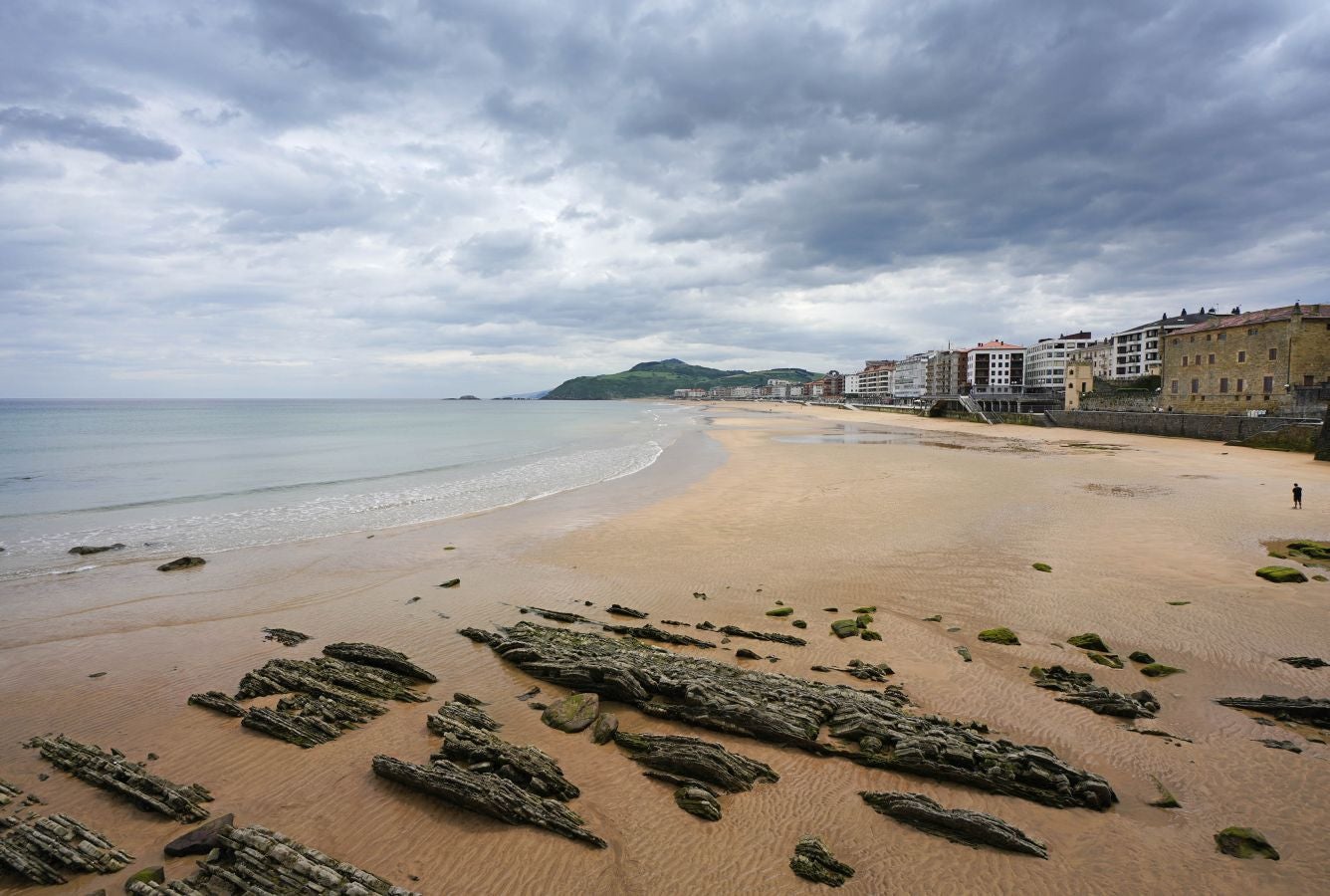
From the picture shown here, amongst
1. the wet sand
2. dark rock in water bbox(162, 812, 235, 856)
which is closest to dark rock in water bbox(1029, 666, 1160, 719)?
the wet sand

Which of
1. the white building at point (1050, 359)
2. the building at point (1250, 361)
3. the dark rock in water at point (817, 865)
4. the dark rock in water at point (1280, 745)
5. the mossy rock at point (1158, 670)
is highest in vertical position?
the white building at point (1050, 359)

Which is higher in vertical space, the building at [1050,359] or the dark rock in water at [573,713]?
the building at [1050,359]

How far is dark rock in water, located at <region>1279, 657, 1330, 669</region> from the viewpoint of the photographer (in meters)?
9.48

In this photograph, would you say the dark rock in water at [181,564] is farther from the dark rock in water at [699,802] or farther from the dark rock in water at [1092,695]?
the dark rock in water at [1092,695]

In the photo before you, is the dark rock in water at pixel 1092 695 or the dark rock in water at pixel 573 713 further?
the dark rock in water at pixel 1092 695

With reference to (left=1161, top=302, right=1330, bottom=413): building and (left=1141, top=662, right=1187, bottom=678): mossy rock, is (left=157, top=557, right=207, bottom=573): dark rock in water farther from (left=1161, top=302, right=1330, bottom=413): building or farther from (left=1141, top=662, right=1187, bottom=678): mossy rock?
(left=1161, top=302, right=1330, bottom=413): building

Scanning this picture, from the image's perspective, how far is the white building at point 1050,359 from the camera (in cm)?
13188

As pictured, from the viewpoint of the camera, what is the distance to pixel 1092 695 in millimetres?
8617

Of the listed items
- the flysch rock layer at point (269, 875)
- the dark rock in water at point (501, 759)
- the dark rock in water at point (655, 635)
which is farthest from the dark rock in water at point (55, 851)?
the dark rock in water at point (655, 635)

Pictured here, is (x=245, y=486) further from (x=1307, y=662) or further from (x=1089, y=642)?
(x=1307, y=662)

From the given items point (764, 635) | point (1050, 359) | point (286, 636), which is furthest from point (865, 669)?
point (1050, 359)

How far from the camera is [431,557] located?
16781mm

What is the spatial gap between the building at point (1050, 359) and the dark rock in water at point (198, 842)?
148005 mm

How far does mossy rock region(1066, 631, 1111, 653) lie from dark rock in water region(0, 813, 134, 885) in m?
13.5
